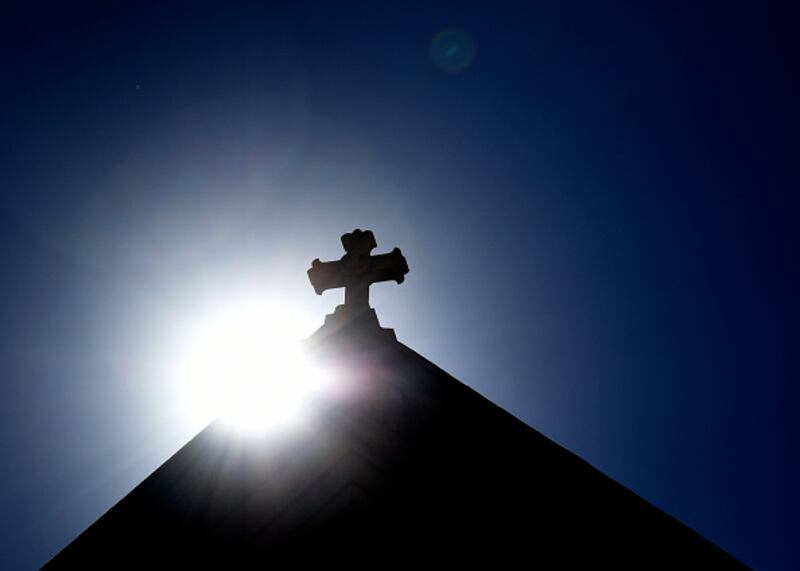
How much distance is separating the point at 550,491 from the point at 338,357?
174cm

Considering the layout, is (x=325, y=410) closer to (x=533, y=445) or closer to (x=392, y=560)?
(x=392, y=560)

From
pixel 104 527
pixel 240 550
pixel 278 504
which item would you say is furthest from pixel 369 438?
pixel 104 527

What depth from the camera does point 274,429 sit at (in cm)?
308

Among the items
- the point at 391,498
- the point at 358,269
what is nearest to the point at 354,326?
the point at 358,269

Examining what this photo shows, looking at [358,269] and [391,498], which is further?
[358,269]

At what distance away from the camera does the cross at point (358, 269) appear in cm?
438

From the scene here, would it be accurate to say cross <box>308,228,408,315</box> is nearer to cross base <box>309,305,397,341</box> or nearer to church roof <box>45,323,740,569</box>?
cross base <box>309,305,397,341</box>

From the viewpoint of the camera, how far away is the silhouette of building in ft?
7.68

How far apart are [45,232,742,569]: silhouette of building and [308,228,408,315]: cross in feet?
3.90

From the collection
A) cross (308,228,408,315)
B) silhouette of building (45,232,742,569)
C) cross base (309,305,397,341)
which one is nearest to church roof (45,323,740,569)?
silhouette of building (45,232,742,569)

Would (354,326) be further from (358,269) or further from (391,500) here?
(391,500)

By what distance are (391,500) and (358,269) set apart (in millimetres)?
2382

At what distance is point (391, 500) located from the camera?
8.50 ft

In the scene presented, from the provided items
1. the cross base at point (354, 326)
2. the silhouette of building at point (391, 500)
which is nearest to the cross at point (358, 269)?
the cross base at point (354, 326)
